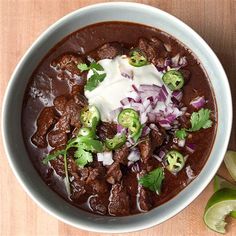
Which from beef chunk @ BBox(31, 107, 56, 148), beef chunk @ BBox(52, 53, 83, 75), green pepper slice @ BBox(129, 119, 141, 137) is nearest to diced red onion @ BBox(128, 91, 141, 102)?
green pepper slice @ BBox(129, 119, 141, 137)

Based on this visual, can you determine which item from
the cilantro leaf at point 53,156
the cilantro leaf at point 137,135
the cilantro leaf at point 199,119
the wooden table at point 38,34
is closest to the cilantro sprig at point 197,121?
the cilantro leaf at point 199,119

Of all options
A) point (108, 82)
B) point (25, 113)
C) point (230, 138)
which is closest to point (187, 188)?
point (230, 138)

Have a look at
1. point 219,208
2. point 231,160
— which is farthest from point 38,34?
point 219,208

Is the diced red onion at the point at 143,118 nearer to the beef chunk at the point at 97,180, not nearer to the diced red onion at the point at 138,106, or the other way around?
the diced red onion at the point at 138,106

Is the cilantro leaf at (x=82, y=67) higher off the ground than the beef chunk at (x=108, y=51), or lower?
lower

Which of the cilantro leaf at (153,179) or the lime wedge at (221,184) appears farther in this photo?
the lime wedge at (221,184)

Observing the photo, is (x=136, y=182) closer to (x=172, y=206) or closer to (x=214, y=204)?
(x=172, y=206)
